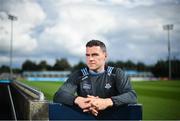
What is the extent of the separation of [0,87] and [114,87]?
20.4 meters

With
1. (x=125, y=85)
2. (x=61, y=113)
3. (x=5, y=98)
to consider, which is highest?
(x=125, y=85)

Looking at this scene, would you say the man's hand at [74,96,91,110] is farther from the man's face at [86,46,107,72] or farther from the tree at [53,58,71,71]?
the tree at [53,58,71,71]

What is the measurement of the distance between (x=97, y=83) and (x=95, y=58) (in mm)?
168

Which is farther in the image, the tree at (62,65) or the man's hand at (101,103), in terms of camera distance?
the tree at (62,65)

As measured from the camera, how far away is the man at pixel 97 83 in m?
2.66

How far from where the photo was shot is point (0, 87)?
2242 centimetres

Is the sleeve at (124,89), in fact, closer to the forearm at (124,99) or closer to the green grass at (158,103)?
the forearm at (124,99)

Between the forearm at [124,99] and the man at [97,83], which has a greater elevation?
the man at [97,83]

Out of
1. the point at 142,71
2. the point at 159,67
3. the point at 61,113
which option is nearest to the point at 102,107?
the point at 61,113

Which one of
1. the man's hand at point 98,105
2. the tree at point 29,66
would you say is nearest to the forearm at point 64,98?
the man's hand at point 98,105

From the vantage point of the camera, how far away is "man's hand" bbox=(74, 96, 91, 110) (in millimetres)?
2512

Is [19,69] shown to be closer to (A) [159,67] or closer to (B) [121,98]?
(A) [159,67]

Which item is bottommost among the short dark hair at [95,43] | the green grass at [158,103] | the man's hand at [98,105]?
the green grass at [158,103]

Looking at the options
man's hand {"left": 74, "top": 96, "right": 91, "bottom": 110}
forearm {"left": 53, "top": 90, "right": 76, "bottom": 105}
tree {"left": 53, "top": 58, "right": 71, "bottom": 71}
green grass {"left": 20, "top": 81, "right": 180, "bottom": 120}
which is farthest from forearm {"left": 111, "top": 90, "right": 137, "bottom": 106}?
tree {"left": 53, "top": 58, "right": 71, "bottom": 71}
